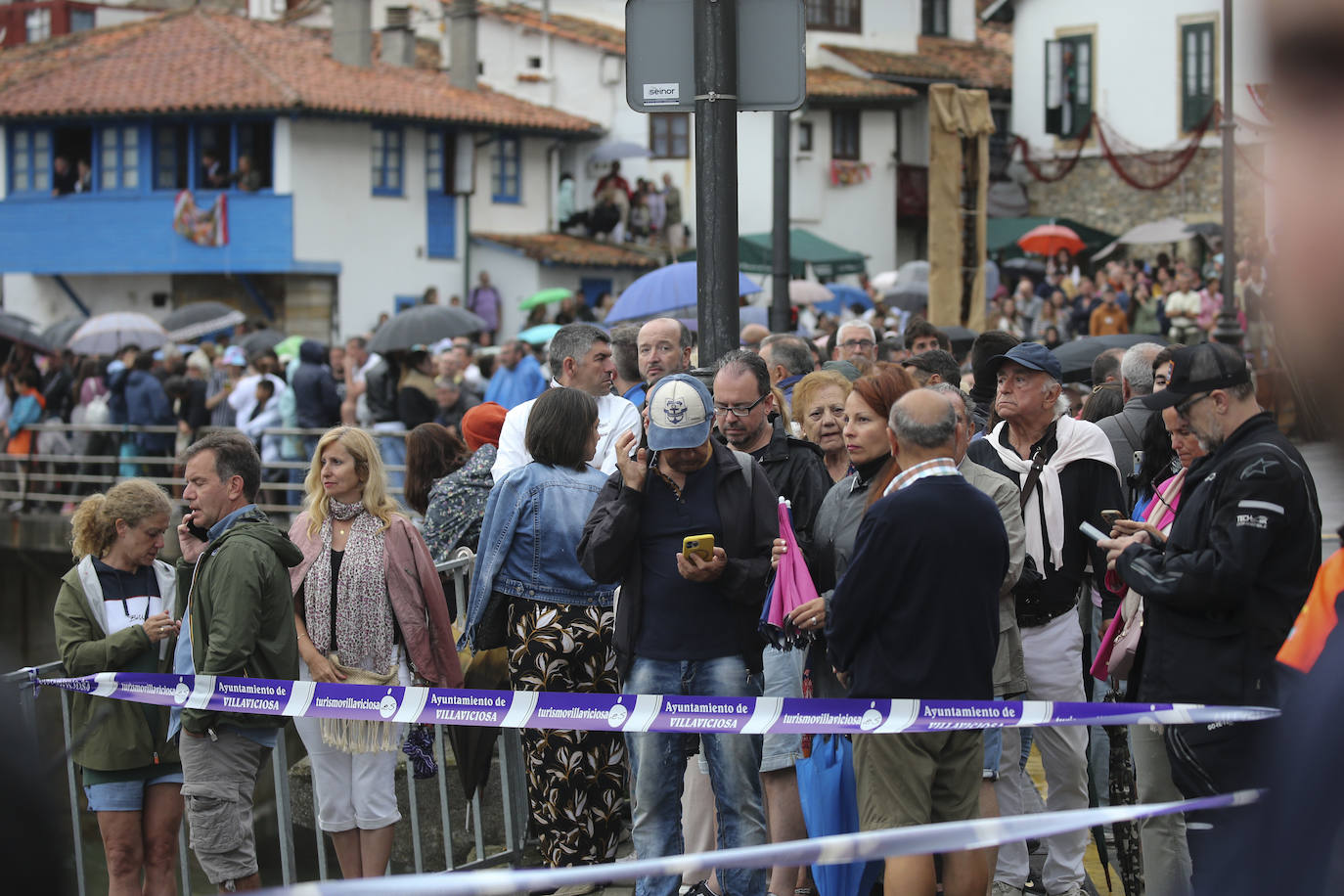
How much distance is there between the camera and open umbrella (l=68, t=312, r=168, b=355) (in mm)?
23484

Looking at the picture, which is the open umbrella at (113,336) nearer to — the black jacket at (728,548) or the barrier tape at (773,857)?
the black jacket at (728,548)

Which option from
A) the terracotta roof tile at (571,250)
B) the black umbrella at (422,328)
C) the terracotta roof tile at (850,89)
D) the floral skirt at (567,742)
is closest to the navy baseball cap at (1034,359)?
the floral skirt at (567,742)

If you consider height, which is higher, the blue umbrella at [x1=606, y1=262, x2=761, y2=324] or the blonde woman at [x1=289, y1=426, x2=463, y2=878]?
the blue umbrella at [x1=606, y1=262, x2=761, y2=324]

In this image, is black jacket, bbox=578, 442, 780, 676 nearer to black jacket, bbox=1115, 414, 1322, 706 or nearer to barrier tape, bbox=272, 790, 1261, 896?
black jacket, bbox=1115, 414, 1322, 706

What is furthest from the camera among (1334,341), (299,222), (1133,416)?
(299,222)

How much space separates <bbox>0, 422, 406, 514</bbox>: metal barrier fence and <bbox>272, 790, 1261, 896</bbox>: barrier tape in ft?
50.4

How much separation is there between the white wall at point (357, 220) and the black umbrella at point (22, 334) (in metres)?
9.84

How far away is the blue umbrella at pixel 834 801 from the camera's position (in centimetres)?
525

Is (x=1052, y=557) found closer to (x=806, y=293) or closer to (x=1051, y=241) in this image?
(x=806, y=293)

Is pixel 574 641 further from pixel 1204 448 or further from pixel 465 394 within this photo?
pixel 465 394

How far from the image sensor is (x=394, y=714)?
6.02 metres

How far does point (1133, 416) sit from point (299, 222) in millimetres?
30112

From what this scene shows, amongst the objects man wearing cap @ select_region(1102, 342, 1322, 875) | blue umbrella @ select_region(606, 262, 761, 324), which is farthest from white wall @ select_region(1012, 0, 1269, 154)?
man wearing cap @ select_region(1102, 342, 1322, 875)

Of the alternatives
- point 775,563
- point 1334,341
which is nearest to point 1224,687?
point 775,563
